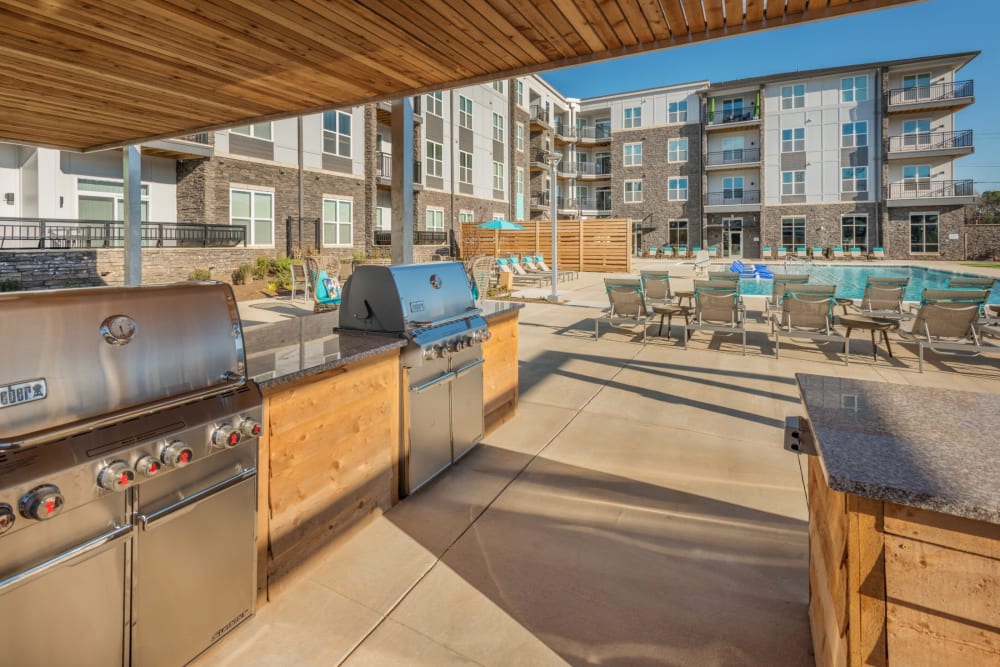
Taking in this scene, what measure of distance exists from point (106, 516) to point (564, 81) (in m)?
50.1

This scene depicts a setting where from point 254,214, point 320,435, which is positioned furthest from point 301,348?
Answer: point 254,214

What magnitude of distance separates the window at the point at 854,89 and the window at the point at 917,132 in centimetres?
304

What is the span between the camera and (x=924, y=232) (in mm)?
32562

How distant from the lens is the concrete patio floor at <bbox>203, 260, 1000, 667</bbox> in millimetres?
2322

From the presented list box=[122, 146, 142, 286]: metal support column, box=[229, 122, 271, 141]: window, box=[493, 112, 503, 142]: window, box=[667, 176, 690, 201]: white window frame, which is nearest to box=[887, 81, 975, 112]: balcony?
box=[667, 176, 690, 201]: white window frame

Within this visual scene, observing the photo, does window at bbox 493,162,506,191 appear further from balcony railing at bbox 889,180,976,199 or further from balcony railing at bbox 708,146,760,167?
balcony railing at bbox 889,180,976,199

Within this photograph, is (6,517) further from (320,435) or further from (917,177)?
(917,177)

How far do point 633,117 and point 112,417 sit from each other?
4435 centimetres

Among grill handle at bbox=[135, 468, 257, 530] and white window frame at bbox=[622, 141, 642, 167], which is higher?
white window frame at bbox=[622, 141, 642, 167]

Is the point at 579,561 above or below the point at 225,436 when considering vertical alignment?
below

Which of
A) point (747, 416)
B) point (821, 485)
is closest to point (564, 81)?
point (747, 416)

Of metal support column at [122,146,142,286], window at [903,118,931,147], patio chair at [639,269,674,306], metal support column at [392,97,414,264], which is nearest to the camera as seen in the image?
metal support column at [392,97,414,264]

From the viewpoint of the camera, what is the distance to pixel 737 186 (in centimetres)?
3781

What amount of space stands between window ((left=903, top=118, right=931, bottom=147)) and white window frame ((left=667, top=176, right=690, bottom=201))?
12.9m
